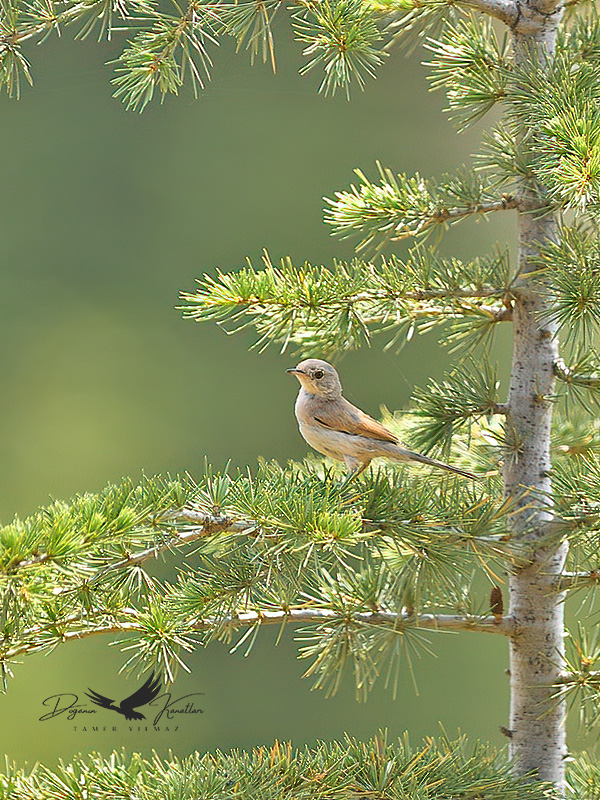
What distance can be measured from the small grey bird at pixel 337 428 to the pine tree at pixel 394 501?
1.6 inches

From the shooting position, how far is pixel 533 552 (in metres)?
1.03

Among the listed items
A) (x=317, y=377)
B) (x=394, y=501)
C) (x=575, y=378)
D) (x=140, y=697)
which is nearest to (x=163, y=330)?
(x=140, y=697)

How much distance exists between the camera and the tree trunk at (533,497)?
1.05 m

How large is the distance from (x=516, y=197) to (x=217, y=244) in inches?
69.0

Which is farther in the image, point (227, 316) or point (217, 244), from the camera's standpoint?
point (217, 244)

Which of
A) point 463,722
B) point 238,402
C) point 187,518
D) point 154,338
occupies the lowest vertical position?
point 463,722

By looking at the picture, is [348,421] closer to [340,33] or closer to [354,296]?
[354,296]

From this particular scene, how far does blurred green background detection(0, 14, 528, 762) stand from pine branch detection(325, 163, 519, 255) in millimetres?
1546

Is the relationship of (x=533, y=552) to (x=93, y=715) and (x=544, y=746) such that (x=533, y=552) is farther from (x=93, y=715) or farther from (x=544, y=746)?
(x=93, y=715)

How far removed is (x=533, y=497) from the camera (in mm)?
1057

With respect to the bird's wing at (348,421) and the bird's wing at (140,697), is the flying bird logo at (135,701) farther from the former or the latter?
the bird's wing at (348,421)

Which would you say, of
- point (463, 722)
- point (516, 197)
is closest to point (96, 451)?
point (463, 722)

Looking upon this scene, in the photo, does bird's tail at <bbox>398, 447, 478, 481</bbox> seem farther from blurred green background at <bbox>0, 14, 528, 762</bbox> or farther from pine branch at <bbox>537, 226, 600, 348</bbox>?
blurred green background at <bbox>0, 14, 528, 762</bbox>

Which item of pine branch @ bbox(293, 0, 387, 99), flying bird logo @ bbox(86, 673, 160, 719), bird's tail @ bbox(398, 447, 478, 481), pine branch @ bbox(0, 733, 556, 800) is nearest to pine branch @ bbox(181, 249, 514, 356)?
bird's tail @ bbox(398, 447, 478, 481)
